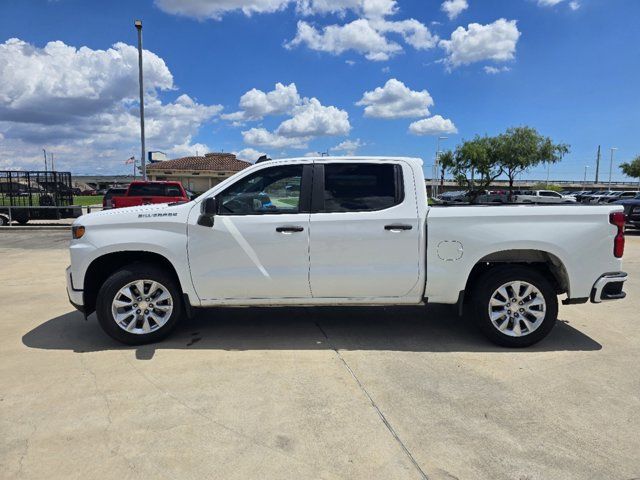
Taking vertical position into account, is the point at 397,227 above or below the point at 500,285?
A: above

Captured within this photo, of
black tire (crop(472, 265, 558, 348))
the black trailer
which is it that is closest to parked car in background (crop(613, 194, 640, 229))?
black tire (crop(472, 265, 558, 348))

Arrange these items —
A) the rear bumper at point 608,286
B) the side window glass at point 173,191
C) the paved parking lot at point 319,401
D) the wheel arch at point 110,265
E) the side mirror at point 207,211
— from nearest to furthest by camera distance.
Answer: the paved parking lot at point 319,401 < the side mirror at point 207,211 < the rear bumper at point 608,286 < the wheel arch at point 110,265 < the side window glass at point 173,191

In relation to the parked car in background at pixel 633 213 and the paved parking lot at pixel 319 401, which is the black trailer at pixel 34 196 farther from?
the parked car in background at pixel 633 213

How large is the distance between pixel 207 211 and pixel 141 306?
1184 mm

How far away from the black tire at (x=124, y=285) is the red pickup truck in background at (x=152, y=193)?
10565mm

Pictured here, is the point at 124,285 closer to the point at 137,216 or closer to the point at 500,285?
the point at 137,216

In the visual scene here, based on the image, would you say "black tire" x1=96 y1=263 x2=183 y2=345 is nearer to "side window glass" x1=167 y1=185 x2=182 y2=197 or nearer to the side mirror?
the side mirror

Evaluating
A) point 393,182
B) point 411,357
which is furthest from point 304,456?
point 393,182

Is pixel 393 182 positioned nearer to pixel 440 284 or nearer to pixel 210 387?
pixel 440 284

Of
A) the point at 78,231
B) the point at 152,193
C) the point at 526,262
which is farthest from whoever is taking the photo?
the point at 152,193

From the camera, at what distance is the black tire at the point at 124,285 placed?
4633 mm

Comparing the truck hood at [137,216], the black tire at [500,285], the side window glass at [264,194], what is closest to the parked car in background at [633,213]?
the black tire at [500,285]

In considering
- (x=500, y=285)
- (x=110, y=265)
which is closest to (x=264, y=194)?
(x=110, y=265)

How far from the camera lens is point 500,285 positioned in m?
4.68
